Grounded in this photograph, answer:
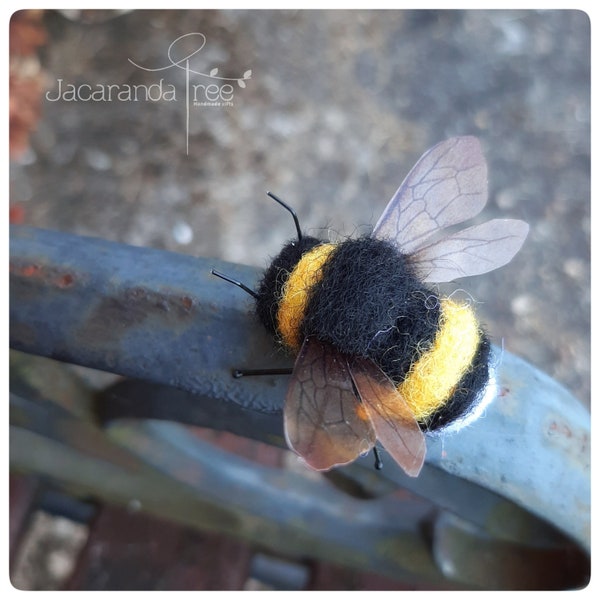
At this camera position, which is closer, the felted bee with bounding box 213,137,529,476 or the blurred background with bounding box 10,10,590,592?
the felted bee with bounding box 213,137,529,476

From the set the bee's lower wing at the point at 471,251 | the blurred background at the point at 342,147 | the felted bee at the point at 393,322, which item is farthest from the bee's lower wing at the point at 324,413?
the blurred background at the point at 342,147

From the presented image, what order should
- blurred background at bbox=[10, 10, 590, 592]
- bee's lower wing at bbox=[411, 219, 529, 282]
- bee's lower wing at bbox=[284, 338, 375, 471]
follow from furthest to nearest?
1. blurred background at bbox=[10, 10, 590, 592]
2. bee's lower wing at bbox=[411, 219, 529, 282]
3. bee's lower wing at bbox=[284, 338, 375, 471]

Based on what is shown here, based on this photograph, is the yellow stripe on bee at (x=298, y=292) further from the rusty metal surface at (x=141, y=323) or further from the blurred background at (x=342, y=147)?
the blurred background at (x=342, y=147)

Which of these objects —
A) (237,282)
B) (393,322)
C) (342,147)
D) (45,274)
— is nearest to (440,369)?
(393,322)

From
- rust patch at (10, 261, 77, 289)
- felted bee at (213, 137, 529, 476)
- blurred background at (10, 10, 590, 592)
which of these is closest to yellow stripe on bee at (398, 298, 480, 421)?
felted bee at (213, 137, 529, 476)

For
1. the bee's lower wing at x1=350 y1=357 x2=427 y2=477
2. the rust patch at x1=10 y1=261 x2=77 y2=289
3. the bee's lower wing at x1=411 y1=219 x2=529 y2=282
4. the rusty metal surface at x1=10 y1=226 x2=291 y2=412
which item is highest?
the bee's lower wing at x1=411 y1=219 x2=529 y2=282

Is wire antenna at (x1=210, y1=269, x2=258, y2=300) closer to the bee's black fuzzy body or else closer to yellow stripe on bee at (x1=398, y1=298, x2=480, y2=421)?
the bee's black fuzzy body

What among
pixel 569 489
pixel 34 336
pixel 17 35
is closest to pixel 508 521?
pixel 569 489
